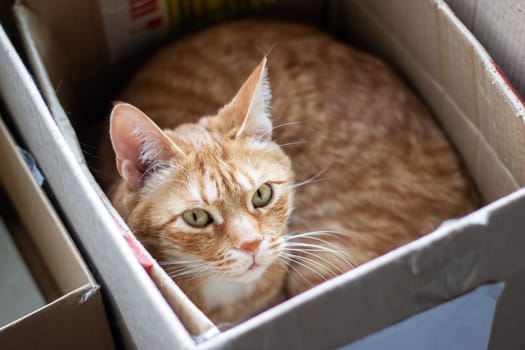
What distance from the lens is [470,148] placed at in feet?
5.10

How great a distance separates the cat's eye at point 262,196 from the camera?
1333mm

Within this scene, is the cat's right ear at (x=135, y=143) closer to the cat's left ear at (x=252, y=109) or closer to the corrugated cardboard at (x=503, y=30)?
the cat's left ear at (x=252, y=109)

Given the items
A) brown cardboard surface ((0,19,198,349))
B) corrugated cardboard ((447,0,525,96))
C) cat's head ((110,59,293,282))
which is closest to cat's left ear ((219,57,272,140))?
cat's head ((110,59,293,282))

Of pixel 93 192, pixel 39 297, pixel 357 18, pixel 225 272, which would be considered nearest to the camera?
pixel 93 192

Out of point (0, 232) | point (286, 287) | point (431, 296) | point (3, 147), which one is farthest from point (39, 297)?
point (431, 296)

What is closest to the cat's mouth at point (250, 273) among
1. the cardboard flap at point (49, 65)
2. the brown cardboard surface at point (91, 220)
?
the brown cardboard surface at point (91, 220)

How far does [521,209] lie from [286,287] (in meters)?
0.73

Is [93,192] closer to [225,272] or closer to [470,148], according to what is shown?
[225,272]

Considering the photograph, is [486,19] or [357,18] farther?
[357,18]

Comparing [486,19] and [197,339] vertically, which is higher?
[486,19]

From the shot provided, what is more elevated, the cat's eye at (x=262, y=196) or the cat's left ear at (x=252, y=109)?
the cat's left ear at (x=252, y=109)

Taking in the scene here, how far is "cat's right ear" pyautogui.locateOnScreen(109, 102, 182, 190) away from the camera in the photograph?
1.17 m

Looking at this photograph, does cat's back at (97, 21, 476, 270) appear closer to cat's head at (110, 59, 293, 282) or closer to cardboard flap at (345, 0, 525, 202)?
cardboard flap at (345, 0, 525, 202)

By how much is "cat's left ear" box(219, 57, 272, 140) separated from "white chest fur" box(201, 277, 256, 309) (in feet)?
1.03
